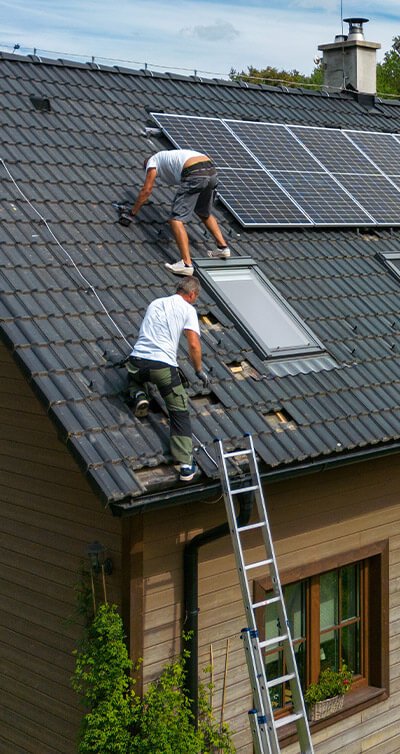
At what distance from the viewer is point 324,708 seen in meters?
8.67

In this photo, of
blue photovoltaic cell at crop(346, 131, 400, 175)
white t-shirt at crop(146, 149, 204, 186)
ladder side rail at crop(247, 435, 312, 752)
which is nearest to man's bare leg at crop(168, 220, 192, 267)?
white t-shirt at crop(146, 149, 204, 186)

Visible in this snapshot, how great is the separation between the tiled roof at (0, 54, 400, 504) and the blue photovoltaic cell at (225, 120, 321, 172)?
106 cm

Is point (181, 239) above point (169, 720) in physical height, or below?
A: above

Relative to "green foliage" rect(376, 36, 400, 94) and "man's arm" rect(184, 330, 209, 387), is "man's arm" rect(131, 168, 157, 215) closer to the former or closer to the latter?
"man's arm" rect(184, 330, 209, 387)

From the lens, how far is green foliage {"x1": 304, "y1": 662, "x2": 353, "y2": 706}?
8.64 m

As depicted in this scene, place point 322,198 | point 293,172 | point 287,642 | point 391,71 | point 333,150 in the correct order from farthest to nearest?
point 391,71
point 333,150
point 293,172
point 322,198
point 287,642

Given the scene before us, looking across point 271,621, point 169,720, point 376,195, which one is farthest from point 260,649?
point 376,195

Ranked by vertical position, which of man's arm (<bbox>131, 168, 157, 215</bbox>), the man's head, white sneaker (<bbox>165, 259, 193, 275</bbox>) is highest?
man's arm (<bbox>131, 168, 157, 215</bbox>)

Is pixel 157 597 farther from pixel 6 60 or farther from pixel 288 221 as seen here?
pixel 6 60

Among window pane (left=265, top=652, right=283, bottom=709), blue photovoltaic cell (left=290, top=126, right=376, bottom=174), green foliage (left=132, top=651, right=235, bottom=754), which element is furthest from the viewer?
blue photovoltaic cell (left=290, top=126, right=376, bottom=174)

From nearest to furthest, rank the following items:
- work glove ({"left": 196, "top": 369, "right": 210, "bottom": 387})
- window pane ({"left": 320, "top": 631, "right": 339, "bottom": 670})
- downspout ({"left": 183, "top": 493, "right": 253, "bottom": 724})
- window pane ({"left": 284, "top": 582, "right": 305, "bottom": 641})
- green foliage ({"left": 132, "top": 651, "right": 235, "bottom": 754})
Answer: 1. green foliage ({"left": 132, "top": 651, "right": 235, "bottom": 754})
2. downspout ({"left": 183, "top": 493, "right": 253, "bottom": 724})
3. work glove ({"left": 196, "top": 369, "right": 210, "bottom": 387})
4. window pane ({"left": 284, "top": 582, "right": 305, "bottom": 641})
5. window pane ({"left": 320, "top": 631, "right": 339, "bottom": 670})

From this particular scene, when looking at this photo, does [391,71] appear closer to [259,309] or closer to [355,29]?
[355,29]

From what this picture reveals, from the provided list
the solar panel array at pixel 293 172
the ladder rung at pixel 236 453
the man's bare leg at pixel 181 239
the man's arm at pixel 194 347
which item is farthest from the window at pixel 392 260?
the ladder rung at pixel 236 453

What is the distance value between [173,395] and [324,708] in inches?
139
